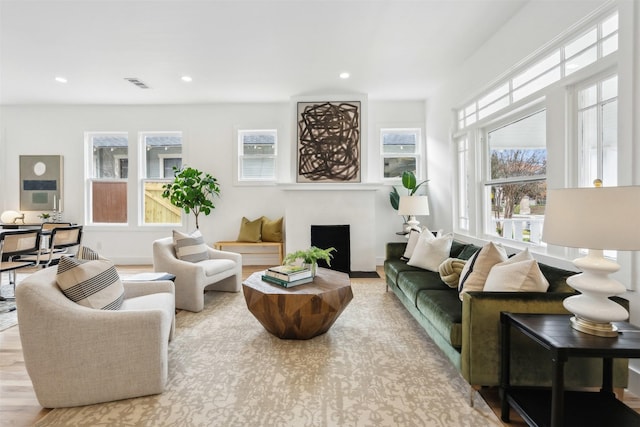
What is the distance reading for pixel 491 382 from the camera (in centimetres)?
182

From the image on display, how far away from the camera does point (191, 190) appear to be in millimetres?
5363

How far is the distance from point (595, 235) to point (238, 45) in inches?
145

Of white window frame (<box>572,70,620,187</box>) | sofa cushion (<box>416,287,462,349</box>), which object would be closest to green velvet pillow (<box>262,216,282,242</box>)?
sofa cushion (<box>416,287,462,349</box>)

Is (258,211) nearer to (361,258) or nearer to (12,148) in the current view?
(361,258)

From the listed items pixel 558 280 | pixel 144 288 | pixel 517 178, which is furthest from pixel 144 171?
pixel 558 280

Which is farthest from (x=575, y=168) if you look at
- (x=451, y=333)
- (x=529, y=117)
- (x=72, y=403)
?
(x=72, y=403)

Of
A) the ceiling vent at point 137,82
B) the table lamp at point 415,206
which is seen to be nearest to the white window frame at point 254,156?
the ceiling vent at point 137,82

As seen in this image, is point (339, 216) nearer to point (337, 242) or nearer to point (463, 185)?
point (337, 242)

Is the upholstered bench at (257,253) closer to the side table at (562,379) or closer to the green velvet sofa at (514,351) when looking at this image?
the green velvet sofa at (514,351)

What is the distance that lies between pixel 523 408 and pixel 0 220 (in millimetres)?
8044

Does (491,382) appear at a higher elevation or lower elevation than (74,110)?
lower

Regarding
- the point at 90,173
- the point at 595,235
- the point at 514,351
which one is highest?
the point at 90,173

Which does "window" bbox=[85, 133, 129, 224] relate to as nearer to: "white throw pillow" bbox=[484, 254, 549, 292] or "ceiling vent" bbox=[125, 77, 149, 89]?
"ceiling vent" bbox=[125, 77, 149, 89]

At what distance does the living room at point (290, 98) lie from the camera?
8.35 feet
